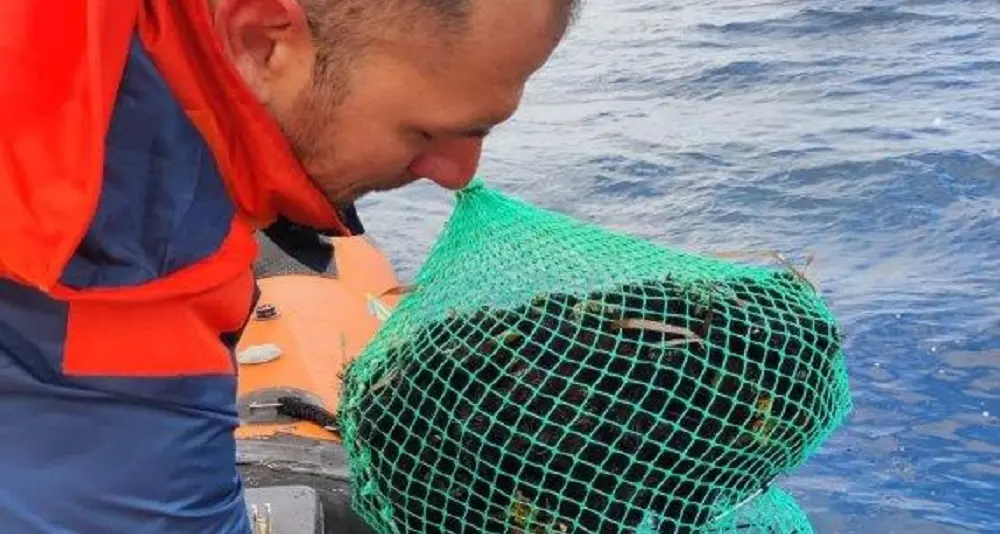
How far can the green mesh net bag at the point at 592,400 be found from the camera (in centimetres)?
288

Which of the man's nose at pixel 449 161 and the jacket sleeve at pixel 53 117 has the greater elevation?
the jacket sleeve at pixel 53 117

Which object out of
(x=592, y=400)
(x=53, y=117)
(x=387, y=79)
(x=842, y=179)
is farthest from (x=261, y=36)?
(x=842, y=179)

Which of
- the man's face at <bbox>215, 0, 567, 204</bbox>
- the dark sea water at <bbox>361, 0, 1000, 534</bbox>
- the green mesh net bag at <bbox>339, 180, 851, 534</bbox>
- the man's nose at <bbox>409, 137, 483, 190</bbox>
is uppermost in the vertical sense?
the man's face at <bbox>215, 0, 567, 204</bbox>

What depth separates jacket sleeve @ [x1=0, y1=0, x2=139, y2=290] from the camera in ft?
5.87

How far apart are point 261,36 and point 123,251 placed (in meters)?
0.38

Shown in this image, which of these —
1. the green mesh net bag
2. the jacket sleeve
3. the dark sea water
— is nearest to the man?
the jacket sleeve

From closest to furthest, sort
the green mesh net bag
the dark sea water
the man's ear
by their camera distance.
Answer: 1. the man's ear
2. the green mesh net bag
3. the dark sea water

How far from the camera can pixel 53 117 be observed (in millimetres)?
1800

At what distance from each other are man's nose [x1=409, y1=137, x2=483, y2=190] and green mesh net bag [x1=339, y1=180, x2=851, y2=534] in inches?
28.0

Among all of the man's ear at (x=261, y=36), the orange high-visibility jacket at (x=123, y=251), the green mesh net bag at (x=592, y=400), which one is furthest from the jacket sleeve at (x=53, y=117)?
the green mesh net bag at (x=592, y=400)

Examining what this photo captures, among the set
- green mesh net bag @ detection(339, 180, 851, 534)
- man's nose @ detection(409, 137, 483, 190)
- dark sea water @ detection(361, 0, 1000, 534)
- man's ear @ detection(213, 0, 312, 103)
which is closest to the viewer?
man's ear @ detection(213, 0, 312, 103)

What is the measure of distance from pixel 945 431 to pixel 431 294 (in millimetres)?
3479

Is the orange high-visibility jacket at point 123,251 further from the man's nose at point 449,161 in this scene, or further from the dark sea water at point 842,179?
the dark sea water at point 842,179

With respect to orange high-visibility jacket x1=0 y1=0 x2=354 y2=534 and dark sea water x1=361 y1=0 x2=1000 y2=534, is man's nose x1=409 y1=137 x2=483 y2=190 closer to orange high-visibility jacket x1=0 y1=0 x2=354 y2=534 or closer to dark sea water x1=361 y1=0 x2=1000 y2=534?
orange high-visibility jacket x1=0 y1=0 x2=354 y2=534
